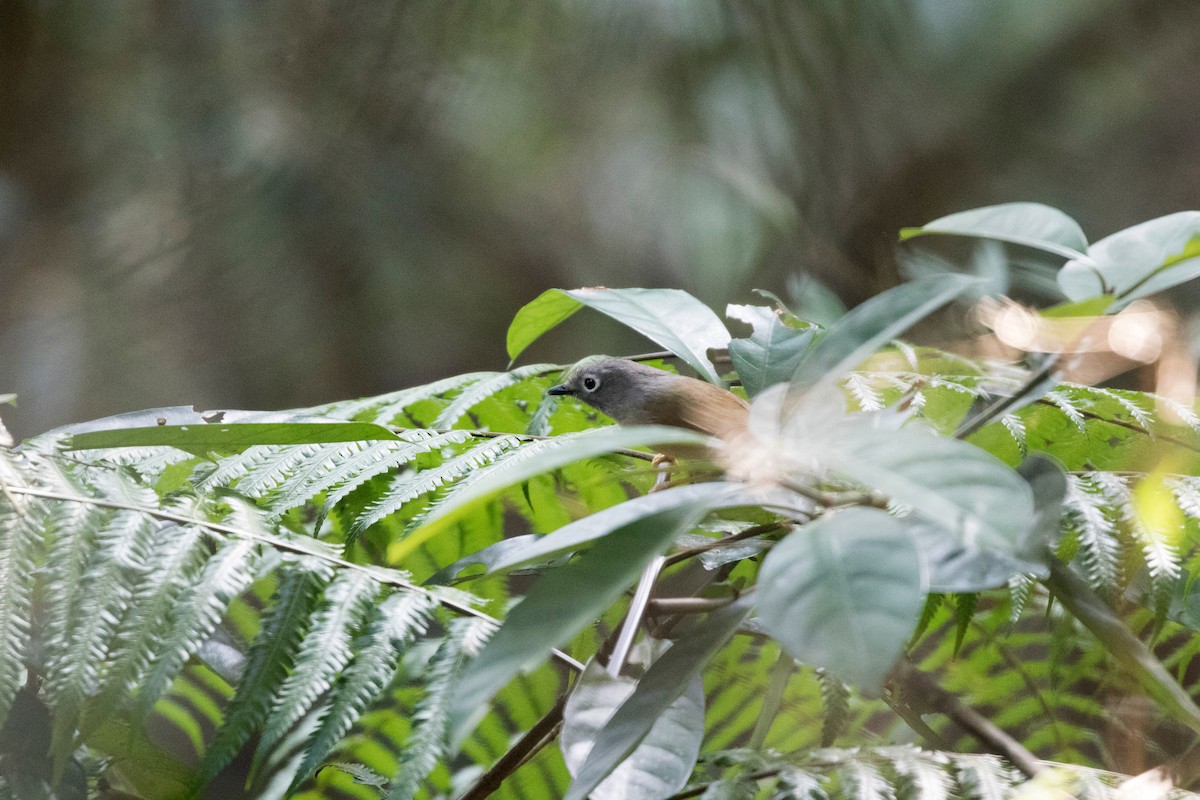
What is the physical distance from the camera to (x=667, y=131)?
2.73 meters

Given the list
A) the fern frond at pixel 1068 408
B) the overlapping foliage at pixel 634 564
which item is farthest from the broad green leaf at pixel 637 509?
the fern frond at pixel 1068 408

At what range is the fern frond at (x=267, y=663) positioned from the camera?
1.59ft

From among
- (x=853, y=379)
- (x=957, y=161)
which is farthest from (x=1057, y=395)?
(x=957, y=161)

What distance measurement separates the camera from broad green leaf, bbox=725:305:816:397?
0.54 m

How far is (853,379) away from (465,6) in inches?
90.7

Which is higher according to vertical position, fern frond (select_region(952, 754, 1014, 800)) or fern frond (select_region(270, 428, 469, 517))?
fern frond (select_region(270, 428, 469, 517))

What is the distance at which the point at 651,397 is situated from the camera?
958mm

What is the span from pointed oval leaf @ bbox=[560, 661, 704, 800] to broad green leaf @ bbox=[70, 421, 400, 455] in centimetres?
18

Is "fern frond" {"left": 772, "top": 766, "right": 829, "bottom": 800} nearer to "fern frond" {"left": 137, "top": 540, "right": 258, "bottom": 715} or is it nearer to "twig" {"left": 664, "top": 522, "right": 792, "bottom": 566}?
"twig" {"left": 664, "top": 522, "right": 792, "bottom": 566}

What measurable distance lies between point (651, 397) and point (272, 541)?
0.50 metres

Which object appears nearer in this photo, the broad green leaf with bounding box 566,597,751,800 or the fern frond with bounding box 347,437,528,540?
the broad green leaf with bounding box 566,597,751,800

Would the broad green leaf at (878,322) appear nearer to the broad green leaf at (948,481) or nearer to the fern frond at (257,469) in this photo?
the broad green leaf at (948,481)

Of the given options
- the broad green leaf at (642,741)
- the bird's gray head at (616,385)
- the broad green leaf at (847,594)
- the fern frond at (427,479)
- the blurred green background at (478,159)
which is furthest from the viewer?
the blurred green background at (478,159)

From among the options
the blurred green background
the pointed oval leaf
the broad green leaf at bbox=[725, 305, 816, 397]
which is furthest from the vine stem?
the blurred green background
